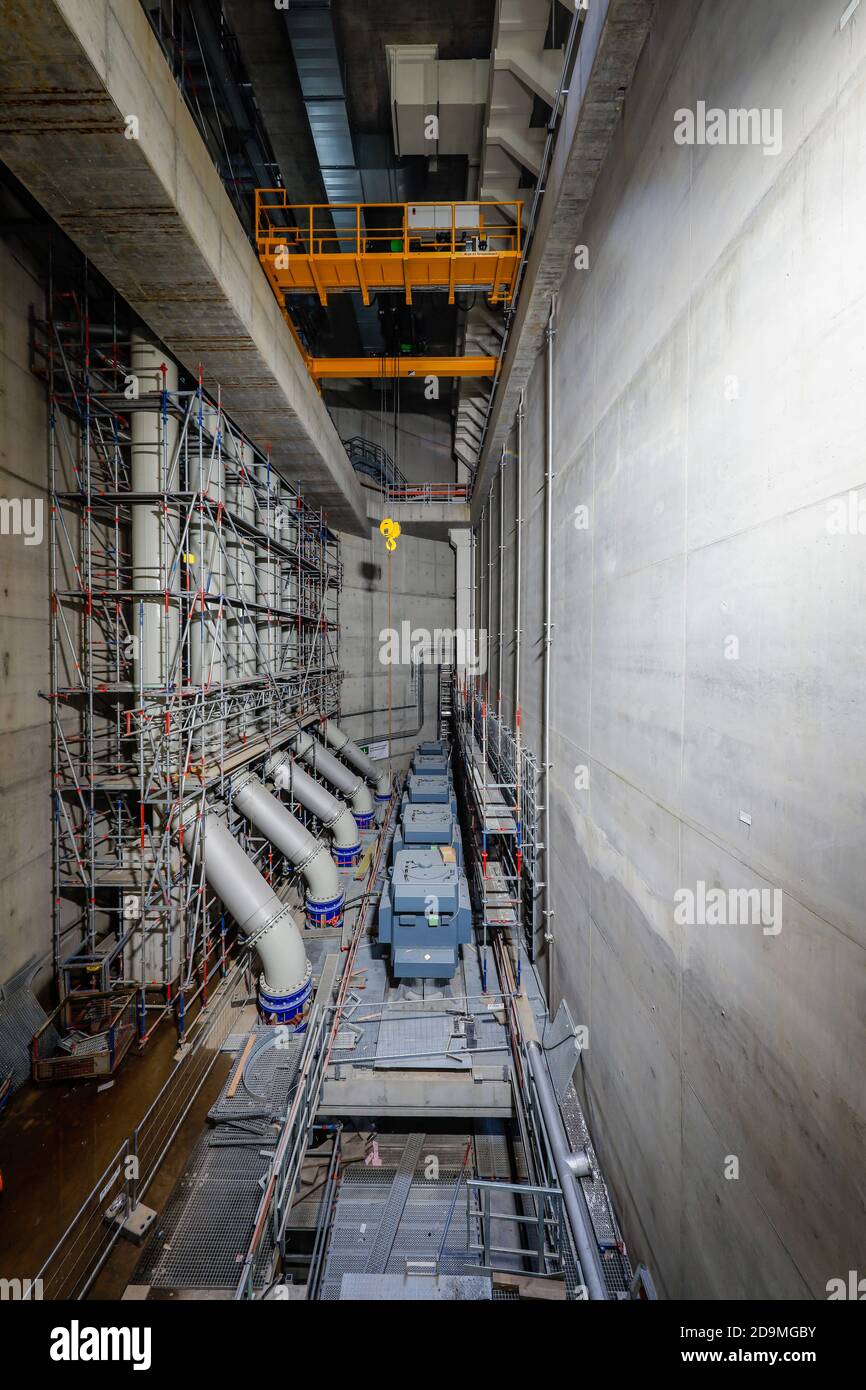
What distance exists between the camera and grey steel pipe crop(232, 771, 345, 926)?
35.3 ft

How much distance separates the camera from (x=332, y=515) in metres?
18.8

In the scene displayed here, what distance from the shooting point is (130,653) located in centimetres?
904

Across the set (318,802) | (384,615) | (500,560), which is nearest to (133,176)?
(500,560)

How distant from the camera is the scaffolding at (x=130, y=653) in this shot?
8.57 metres

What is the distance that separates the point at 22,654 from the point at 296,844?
5.42m

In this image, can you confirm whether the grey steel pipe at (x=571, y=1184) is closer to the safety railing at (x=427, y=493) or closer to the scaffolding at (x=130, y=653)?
the scaffolding at (x=130, y=653)

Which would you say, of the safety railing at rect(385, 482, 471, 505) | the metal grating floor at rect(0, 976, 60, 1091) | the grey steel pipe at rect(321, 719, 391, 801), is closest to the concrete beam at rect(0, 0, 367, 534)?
the metal grating floor at rect(0, 976, 60, 1091)

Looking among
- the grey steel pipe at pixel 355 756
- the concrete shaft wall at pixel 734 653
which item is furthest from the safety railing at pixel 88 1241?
the grey steel pipe at pixel 355 756

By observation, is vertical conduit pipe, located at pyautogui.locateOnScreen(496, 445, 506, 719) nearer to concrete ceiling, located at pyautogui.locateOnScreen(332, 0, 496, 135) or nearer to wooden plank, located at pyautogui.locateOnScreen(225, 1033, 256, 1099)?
concrete ceiling, located at pyautogui.locateOnScreen(332, 0, 496, 135)

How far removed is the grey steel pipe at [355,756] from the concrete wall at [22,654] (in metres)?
10.2
